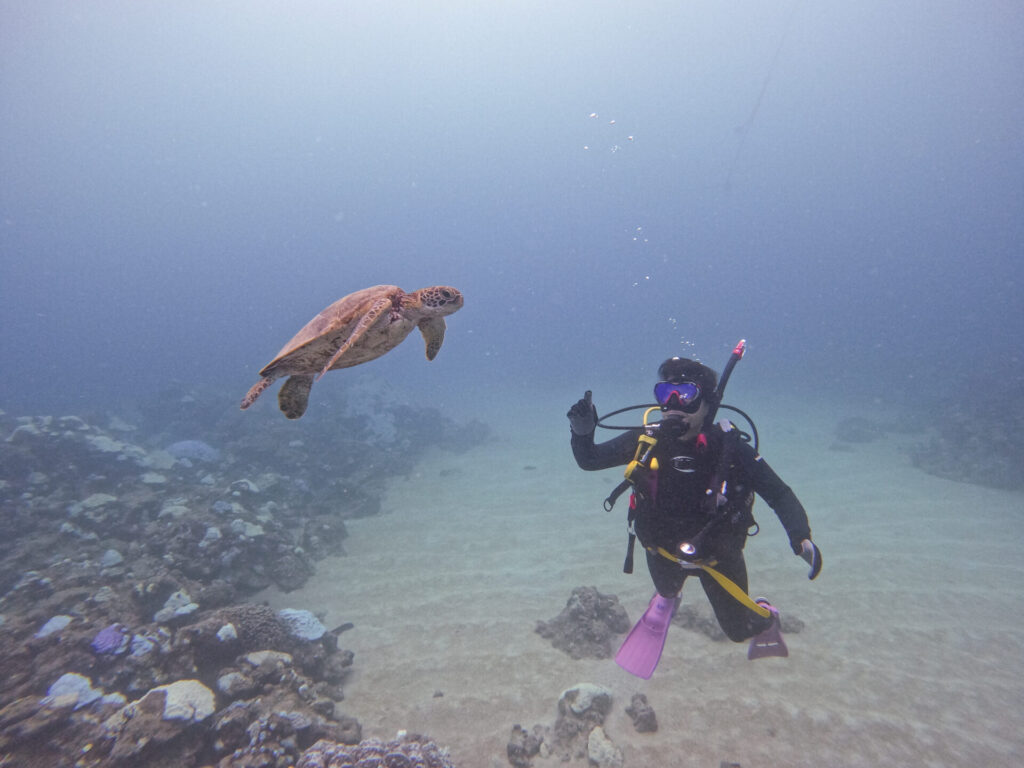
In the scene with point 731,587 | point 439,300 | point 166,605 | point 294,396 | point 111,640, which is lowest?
point 166,605

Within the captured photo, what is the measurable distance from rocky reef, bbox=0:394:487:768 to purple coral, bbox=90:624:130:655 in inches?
0.7

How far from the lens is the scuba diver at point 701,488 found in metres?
3.94

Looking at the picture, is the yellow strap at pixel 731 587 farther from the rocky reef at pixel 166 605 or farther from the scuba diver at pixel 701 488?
the rocky reef at pixel 166 605

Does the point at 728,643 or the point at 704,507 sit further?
the point at 728,643

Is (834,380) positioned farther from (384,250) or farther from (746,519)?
(384,250)

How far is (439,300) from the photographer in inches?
122

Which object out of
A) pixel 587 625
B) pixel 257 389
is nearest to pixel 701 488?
pixel 587 625

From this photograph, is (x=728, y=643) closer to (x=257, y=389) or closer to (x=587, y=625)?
(x=587, y=625)

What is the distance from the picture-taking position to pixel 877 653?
530 cm

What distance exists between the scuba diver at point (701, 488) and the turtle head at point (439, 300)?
67.1 inches

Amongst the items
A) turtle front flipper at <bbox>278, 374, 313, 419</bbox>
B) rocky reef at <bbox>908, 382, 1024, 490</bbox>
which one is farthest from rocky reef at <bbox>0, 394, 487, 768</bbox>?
rocky reef at <bbox>908, 382, 1024, 490</bbox>

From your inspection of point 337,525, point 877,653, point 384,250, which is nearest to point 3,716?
point 337,525

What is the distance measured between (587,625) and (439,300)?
5264 mm

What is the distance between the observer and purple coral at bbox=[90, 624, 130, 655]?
15.1 feet
